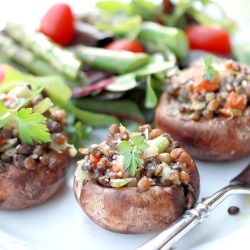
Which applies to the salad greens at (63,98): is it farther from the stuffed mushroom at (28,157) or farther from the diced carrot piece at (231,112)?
the diced carrot piece at (231,112)

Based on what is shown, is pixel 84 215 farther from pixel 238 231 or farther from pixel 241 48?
pixel 241 48

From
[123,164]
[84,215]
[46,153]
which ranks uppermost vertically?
[123,164]

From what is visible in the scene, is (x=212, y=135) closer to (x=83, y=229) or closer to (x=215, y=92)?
(x=215, y=92)

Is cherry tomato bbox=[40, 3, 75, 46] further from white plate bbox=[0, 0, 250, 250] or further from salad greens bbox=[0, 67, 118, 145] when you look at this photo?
white plate bbox=[0, 0, 250, 250]

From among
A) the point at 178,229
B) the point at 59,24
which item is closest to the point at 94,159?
the point at 178,229

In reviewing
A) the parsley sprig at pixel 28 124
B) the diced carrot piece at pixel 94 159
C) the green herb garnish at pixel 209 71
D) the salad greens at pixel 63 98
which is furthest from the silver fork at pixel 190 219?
the salad greens at pixel 63 98

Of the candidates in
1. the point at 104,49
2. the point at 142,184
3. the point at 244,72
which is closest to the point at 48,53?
the point at 104,49
